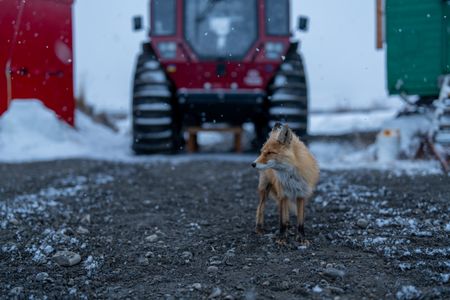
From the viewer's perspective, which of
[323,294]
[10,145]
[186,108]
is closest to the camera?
[323,294]

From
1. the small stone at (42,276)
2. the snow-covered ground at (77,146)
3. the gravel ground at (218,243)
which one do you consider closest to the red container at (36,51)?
the gravel ground at (218,243)

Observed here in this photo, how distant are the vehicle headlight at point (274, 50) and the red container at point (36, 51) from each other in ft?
14.9

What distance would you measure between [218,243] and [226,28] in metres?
6.22

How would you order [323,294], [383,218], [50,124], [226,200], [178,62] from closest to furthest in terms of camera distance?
[323,294], [383,218], [226,200], [178,62], [50,124]

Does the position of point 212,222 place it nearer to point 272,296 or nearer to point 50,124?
point 272,296

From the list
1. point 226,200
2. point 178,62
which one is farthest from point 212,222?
point 178,62

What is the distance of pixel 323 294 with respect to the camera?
2957 millimetres

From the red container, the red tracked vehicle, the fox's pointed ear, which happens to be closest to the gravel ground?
the fox's pointed ear

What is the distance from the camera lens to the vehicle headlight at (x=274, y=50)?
967 centimetres

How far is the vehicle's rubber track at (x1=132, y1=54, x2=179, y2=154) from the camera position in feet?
33.1

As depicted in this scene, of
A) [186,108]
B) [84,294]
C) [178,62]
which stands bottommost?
[84,294]

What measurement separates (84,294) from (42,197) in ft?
10.3

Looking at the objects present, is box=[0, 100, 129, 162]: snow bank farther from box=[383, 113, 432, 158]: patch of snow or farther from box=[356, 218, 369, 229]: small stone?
box=[356, 218, 369, 229]: small stone

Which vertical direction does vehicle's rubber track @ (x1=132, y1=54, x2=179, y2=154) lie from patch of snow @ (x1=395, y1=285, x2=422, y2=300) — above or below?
above
